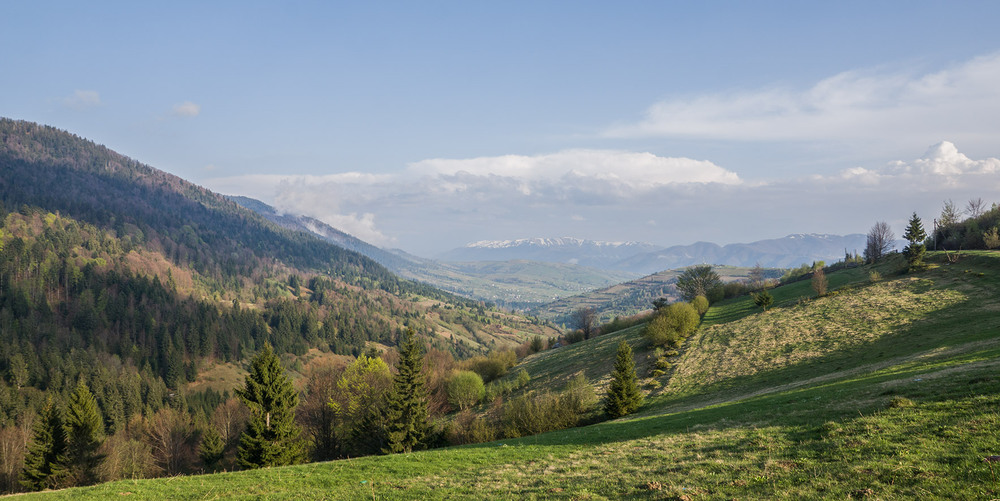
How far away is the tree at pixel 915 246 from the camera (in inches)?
2931

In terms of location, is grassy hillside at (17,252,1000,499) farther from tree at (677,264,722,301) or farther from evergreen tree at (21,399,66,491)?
tree at (677,264,722,301)

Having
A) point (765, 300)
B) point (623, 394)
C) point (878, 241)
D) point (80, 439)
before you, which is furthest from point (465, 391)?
point (878, 241)

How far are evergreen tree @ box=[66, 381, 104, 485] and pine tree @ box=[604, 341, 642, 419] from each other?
65.5 meters

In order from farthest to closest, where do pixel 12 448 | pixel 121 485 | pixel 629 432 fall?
pixel 12 448, pixel 629 432, pixel 121 485

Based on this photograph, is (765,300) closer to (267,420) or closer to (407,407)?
(407,407)

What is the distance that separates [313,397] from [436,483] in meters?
61.6

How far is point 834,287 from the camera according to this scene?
8350cm

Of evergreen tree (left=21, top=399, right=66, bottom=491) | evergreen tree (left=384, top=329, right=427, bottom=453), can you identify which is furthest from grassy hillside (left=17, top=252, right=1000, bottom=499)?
evergreen tree (left=21, top=399, right=66, bottom=491)

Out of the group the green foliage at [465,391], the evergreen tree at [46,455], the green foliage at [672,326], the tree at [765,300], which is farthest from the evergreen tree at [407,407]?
the tree at [765,300]

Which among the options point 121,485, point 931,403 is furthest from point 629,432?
point 121,485

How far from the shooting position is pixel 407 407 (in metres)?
54.8

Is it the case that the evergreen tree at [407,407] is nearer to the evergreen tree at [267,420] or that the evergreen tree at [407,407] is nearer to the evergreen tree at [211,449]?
the evergreen tree at [267,420]

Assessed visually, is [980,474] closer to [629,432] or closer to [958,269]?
[629,432]

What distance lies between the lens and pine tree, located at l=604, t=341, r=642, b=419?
5031cm
